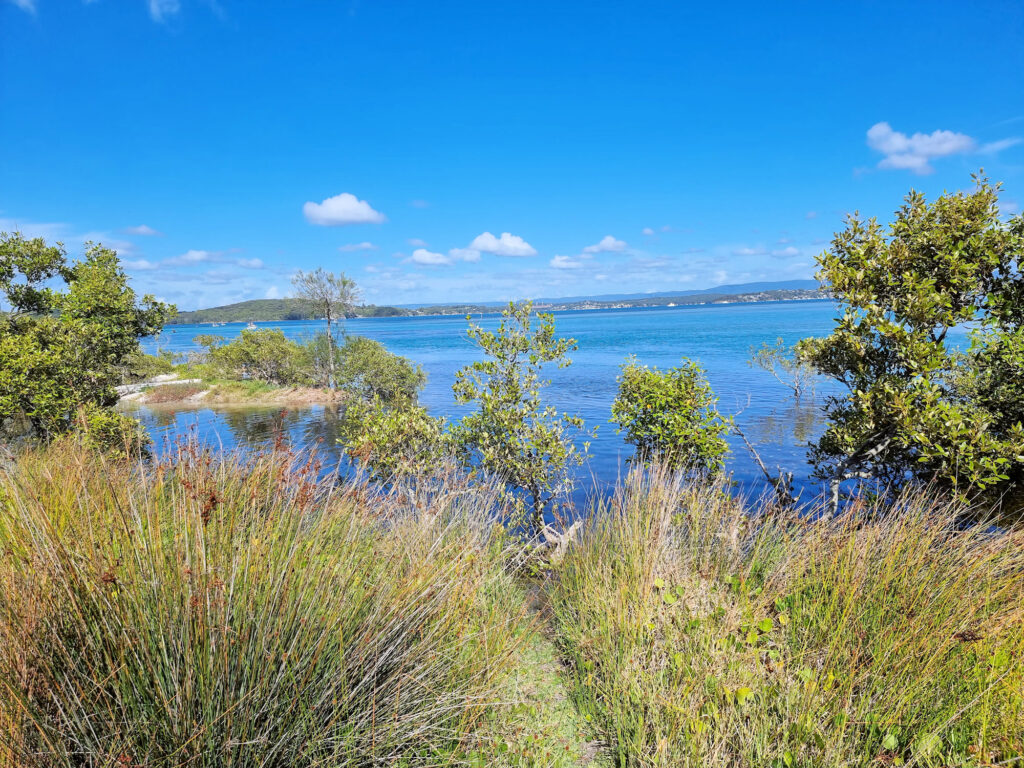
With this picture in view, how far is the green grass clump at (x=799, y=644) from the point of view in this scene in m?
2.62

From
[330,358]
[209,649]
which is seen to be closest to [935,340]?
[209,649]

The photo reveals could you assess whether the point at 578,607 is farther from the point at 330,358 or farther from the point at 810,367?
the point at 330,358

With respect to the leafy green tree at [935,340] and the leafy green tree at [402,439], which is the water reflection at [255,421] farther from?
the leafy green tree at [935,340]

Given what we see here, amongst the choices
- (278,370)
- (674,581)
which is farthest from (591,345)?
(674,581)

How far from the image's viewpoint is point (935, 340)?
20.0 ft

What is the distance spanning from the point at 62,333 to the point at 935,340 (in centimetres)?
1717

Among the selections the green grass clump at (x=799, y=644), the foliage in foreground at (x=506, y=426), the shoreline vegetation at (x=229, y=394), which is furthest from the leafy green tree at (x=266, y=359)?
the green grass clump at (x=799, y=644)

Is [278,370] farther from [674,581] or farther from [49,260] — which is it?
[674,581]

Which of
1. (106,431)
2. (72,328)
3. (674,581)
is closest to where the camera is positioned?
(674,581)

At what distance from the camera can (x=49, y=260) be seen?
12.5 metres

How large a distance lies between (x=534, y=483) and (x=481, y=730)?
5906mm

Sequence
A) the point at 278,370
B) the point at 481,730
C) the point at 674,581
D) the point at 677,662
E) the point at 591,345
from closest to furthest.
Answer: the point at 481,730
the point at 677,662
the point at 674,581
the point at 278,370
the point at 591,345

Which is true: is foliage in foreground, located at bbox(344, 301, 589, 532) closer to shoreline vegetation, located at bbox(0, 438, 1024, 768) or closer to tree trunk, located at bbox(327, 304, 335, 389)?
shoreline vegetation, located at bbox(0, 438, 1024, 768)

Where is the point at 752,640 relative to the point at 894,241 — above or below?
below
